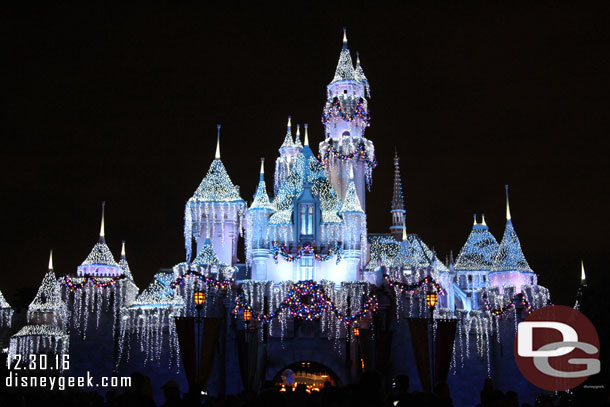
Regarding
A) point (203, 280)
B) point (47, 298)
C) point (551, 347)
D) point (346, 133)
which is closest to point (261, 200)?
point (203, 280)

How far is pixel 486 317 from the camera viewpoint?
113ft

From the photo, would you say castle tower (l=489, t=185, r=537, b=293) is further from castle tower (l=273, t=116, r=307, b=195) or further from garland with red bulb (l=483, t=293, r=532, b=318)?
castle tower (l=273, t=116, r=307, b=195)

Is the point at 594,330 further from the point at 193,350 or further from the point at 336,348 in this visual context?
the point at 193,350

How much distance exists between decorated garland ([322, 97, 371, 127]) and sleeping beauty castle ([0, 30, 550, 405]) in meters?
3.96

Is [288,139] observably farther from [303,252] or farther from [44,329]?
[44,329]

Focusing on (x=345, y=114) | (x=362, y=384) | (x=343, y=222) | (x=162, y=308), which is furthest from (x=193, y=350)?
(x=362, y=384)

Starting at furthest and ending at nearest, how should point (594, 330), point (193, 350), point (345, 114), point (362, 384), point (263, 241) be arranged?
point (345, 114) < point (263, 241) < point (594, 330) < point (193, 350) < point (362, 384)

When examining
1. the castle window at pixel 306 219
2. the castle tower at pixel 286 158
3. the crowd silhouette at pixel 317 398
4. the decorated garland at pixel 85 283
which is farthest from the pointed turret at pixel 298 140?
the crowd silhouette at pixel 317 398

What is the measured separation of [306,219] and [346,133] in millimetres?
6719

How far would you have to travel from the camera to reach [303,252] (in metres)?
35.8

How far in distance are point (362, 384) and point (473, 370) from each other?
2784 cm
